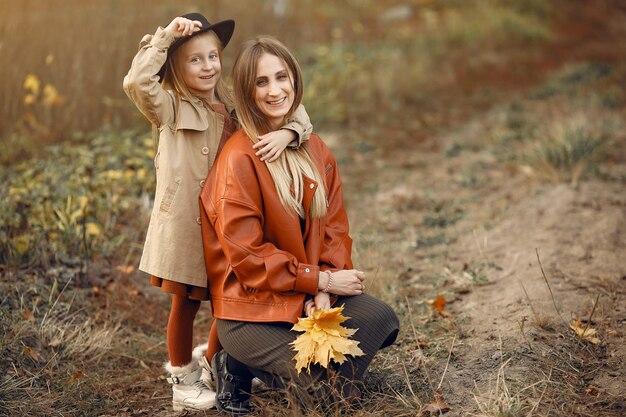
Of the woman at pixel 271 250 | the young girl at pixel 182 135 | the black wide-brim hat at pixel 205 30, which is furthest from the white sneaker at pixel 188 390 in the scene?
the black wide-brim hat at pixel 205 30

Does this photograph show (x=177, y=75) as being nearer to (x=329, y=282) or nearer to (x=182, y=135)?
(x=182, y=135)

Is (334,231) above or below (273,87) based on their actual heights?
below

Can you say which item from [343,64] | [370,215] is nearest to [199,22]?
[370,215]

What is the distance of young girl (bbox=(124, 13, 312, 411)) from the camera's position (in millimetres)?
3088

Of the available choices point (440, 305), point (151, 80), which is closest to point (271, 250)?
point (151, 80)

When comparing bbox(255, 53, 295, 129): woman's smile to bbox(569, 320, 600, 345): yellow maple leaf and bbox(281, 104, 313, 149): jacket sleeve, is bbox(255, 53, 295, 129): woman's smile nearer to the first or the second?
bbox(281, 104, 313, 149): jacket sleeve

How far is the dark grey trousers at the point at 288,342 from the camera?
2.98 m

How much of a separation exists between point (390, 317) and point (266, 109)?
1.14m

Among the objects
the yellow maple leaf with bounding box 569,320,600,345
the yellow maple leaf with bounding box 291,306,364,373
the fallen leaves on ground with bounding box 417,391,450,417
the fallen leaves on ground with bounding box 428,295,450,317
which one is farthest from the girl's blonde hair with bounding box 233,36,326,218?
the yellow maple leaf with bounding box 569,320,600,345

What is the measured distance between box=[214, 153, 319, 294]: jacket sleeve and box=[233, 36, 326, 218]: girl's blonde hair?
151 millimetres

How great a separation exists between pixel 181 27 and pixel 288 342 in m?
1.52

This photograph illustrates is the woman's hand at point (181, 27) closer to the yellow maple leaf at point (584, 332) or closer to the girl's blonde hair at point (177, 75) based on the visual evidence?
the girl's blonde hair at point (177, 75)

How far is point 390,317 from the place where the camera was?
123 inches

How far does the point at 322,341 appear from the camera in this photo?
288 centimetres
